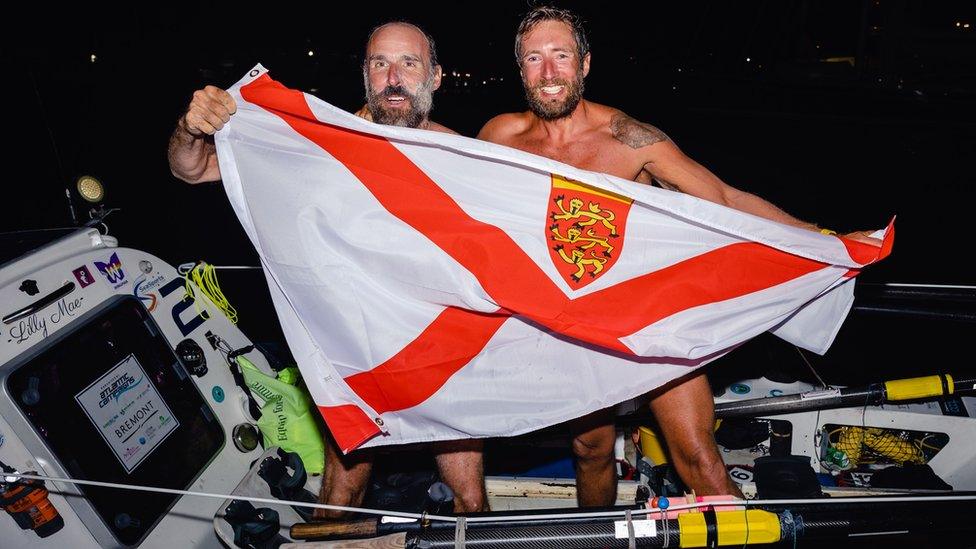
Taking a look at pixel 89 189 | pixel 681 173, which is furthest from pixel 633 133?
pixel 89 189

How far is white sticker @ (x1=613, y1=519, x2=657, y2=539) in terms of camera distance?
5.60 ft

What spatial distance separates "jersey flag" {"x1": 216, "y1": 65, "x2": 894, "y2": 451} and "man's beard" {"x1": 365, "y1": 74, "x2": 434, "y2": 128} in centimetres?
58

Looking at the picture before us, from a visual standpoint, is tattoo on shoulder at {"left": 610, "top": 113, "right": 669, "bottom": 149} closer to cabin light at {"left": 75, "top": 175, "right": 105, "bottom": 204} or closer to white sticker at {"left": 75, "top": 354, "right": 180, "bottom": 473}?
white sticker at {"left": 75, "top": 354, "right": 180, "bottom": 473}

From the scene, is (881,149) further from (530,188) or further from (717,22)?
(530,188)

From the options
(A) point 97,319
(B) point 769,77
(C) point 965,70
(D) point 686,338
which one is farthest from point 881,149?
(A) point 97,319

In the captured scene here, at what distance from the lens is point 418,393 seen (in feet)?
7.96

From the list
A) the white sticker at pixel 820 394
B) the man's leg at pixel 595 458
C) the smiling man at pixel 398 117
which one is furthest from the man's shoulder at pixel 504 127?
the white sticker at pixel 820 394

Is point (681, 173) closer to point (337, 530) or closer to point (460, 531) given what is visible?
point (460, 531)

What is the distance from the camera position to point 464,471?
3.07m

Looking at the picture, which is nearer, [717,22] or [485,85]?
Result: [717,22]

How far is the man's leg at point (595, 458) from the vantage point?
3.14m

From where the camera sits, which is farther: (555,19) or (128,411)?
(555,19)

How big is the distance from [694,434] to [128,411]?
2.71m

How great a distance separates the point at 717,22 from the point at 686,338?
28.4 metres
